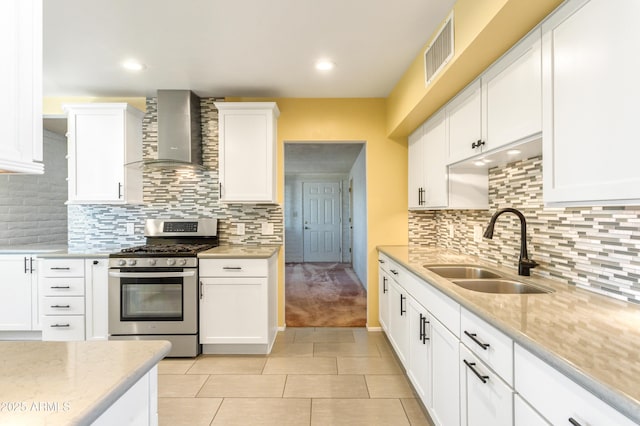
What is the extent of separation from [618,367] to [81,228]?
429 cm

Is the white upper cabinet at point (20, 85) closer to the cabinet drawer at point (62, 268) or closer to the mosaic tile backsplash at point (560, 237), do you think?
the mosaic tile backsplash at point (560, 237)

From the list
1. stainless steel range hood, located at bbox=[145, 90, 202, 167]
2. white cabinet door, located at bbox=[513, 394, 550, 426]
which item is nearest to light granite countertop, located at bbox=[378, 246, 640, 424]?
white cabinet door, located at bbox=[513, 394, 550, 426]

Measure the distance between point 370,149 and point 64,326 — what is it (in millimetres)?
3404

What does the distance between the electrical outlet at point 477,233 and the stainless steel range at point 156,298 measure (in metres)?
2.38

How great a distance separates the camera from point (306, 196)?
8.30m

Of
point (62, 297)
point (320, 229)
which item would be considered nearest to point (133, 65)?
point (62, 297)

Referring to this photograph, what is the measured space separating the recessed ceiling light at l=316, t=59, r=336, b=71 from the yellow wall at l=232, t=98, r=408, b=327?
72cm

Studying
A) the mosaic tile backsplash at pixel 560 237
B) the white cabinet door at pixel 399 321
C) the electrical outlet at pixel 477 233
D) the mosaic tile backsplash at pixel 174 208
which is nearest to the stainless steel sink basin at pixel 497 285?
the mosaic tile backsplash at pixel 560 237

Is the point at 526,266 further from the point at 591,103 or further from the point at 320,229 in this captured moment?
the point at 320,229

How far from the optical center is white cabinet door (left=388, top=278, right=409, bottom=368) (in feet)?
7.92

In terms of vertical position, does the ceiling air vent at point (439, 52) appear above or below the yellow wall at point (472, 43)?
above

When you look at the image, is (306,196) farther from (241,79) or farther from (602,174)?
(602,174)

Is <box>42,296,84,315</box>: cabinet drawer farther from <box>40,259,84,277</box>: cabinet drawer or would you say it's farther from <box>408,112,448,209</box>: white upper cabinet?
<box>408,112,448,209</box>: white upper cabinet

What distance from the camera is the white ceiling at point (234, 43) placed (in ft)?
6.67
